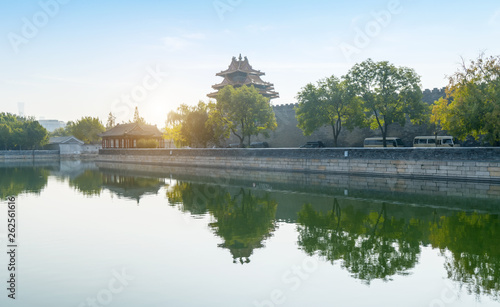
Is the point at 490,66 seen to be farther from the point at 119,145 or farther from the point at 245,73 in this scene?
the point at 119,145

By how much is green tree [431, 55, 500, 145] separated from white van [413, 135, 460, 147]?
250 inches

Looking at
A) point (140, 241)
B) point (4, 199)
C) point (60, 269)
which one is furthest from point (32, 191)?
point (60, 269)

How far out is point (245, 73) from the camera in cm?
5425

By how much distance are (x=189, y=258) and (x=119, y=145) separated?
52.8m

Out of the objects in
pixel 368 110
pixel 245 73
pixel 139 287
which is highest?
pixel 245 73

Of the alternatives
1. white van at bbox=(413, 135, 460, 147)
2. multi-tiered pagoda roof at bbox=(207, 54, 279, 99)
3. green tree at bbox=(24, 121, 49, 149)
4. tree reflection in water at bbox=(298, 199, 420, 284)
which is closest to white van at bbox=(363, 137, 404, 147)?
white van at bbox=(413, 135, 460, 147)

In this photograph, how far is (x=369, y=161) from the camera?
83.8 feet

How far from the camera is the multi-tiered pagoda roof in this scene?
5375cm

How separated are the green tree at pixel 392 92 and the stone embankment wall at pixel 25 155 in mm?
56158

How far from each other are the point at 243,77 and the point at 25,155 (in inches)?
1539

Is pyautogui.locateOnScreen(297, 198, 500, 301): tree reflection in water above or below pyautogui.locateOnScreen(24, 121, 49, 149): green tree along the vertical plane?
below

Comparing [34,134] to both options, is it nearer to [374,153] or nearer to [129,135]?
[129,135]

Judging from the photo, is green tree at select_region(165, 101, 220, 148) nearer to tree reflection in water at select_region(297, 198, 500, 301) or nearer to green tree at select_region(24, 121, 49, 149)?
tree reflection in water at select_region(297, 198, 500, 301)

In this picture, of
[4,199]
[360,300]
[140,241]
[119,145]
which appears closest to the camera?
[360,300]
